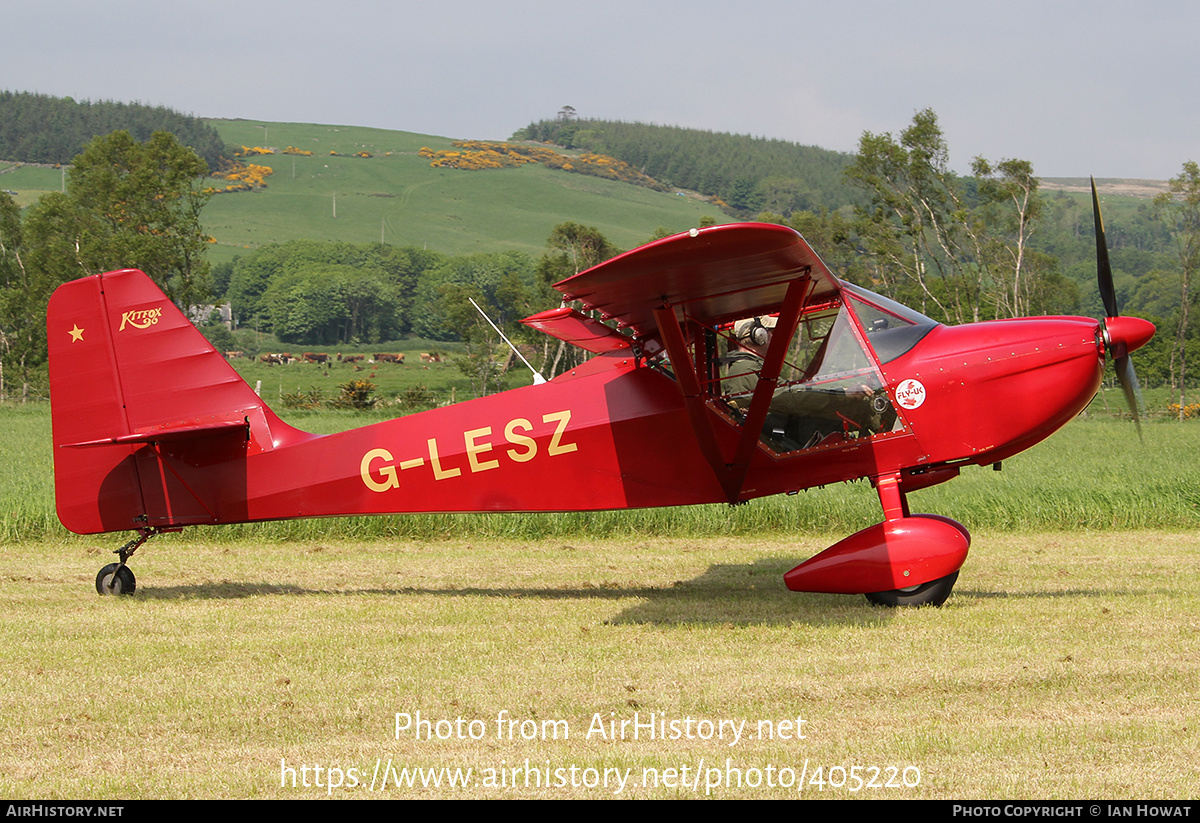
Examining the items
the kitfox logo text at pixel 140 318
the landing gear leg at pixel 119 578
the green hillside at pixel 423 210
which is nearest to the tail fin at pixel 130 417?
the kitfox logo text at pixel 140 318

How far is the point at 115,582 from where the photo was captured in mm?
8828

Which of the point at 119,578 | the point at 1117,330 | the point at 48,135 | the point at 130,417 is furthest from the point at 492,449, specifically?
the point at 48,135

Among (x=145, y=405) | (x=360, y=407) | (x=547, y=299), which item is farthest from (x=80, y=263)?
(x=145, y=405)

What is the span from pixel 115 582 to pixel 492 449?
3678mm

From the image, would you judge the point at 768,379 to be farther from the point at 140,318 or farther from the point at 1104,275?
the point at 140,318

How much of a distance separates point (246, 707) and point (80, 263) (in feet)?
183

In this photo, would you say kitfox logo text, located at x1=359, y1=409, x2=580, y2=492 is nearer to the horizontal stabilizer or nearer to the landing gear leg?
the horizontal stabilizer

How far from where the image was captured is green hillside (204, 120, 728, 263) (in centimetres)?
16100

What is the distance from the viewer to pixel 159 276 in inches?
1923

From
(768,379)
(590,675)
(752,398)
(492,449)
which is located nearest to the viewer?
(590,675)

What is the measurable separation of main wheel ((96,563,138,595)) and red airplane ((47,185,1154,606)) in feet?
0.06

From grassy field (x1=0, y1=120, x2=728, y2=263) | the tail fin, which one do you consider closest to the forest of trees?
grassy field (x1=0, y1=120, x2=728, y2=263)

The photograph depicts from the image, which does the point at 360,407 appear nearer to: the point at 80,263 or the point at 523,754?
the point at 80,263

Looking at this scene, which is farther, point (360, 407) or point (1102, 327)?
point (360, 407)
